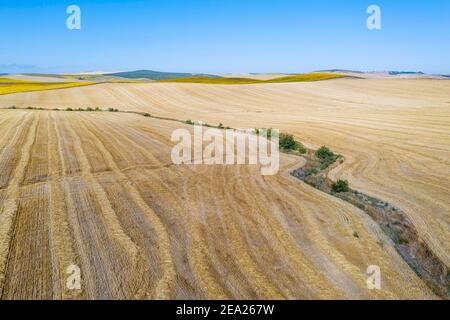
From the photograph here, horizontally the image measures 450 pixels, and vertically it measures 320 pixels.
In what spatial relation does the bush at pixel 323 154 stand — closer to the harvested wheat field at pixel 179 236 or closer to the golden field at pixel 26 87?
the harvested wheat field at pixel 179 236

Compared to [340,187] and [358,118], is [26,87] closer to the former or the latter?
[358,118]

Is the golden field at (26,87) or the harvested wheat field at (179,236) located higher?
the golden field at (26,87)

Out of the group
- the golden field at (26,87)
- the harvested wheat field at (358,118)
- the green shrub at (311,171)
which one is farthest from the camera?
the golden field at (26,87)

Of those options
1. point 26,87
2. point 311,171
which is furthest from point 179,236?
point 26,87

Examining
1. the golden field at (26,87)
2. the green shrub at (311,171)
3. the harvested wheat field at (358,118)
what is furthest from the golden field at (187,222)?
the golden field at (26,87)

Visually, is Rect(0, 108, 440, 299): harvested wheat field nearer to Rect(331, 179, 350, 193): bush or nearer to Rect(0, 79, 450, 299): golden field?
Rect(0, 79, 450, 299): golden field

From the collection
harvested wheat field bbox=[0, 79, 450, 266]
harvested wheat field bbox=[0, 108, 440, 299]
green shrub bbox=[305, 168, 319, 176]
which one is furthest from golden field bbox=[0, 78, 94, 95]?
green shrub bbox=[305, 168, 319, 176]

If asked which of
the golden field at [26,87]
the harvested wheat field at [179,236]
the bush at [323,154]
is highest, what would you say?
the golden field at [26,87]
